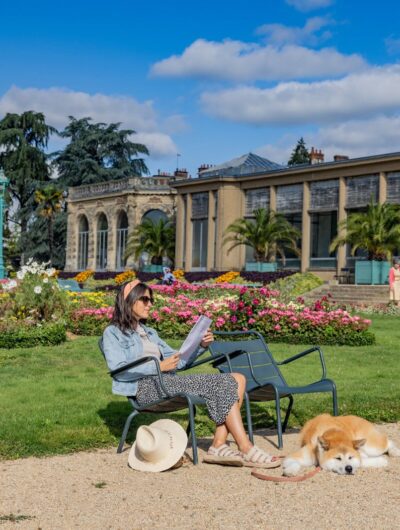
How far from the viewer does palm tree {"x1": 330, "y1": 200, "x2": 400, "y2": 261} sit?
2917 cm

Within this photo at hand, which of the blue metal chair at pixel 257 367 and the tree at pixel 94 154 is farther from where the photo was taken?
the tree at pixel 94 154

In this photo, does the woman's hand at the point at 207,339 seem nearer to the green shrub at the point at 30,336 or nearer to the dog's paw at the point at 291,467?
the dog's paw at the point at 291,467

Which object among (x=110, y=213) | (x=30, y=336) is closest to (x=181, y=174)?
(x=110, y=213)

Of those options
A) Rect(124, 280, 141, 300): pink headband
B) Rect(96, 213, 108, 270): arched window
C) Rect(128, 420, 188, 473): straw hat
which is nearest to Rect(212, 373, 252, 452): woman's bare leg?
Rect(128, 420, 188, 473): straw hat

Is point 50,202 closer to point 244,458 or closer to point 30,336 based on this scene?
point 30,336

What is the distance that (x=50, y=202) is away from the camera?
177 ft

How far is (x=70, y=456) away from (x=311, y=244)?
2974 centimetres

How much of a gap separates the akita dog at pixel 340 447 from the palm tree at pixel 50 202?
159 feet

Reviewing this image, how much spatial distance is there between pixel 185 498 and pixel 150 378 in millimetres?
1405

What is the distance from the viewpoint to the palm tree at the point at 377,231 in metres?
29.2

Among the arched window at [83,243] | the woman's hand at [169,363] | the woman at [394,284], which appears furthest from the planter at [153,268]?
the woman's hand at [169,363]

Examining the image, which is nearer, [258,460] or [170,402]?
[258,460]

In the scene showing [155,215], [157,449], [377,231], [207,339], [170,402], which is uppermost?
[155,215]

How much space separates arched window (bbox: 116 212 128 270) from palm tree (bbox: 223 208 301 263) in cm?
1092
